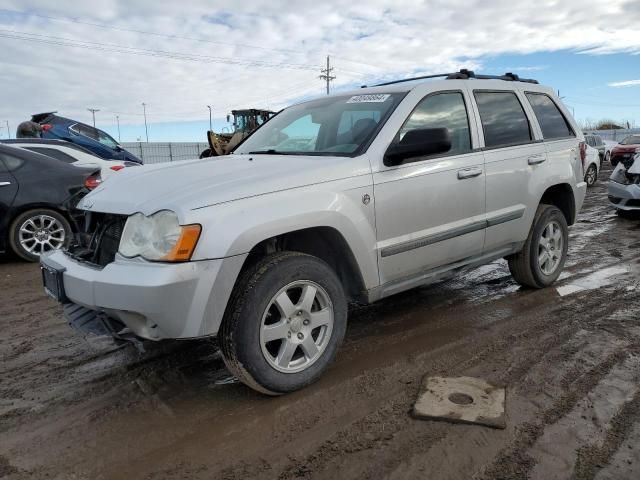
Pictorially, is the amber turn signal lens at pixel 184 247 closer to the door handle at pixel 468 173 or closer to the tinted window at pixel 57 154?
the door handle at pixel 468 173

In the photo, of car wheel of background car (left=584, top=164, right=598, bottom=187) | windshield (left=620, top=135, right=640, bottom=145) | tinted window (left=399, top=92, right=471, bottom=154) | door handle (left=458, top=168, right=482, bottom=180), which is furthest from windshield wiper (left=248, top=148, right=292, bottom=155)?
windshield (left=620, top=135, right=640, bottom=145)

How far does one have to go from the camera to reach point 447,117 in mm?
4020

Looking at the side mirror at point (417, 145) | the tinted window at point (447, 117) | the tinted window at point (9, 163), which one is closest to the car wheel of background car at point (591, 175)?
the tinted window at point (447, 117)

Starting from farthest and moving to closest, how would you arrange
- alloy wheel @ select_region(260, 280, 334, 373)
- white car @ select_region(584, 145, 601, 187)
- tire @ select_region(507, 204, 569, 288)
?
white car @ select_region(584, 145, 601, 187)
tire @ select_region(507, 204, 569, 288)
alloy wheel @ select_region(260, 280, 334, 373)

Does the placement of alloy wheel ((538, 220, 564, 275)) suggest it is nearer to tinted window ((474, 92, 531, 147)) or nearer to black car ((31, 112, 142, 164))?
tinted window ((474, 92, 531, 147))

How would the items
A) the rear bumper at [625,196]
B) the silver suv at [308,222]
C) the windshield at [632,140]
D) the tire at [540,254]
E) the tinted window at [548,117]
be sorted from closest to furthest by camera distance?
the silver suv at [308,222] < the tire at [540,254] < the tinted window at [548,117] < the rear bumper at [625,196] < the windshield at [632,140]

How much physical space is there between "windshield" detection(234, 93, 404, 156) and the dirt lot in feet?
4.84

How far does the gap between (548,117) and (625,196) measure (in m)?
5.19

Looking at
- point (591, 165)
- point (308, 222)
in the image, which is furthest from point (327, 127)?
point (591, 165)

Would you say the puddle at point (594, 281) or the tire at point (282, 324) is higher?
the tire at point (282, 324)

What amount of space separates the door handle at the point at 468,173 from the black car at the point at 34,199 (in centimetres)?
469

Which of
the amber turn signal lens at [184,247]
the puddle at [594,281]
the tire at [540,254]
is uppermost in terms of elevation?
the amber turn signal lens at [184,247]

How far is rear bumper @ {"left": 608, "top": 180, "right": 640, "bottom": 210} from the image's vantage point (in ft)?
29.4

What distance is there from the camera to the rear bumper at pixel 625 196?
29.4 ft
